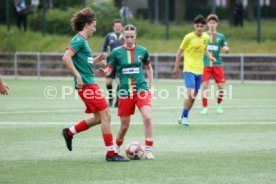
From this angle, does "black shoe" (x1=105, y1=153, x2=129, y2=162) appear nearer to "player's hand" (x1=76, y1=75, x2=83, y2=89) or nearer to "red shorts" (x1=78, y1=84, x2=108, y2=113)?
"red shorts" (x1=78, y1=84, x2=108, y2=113)

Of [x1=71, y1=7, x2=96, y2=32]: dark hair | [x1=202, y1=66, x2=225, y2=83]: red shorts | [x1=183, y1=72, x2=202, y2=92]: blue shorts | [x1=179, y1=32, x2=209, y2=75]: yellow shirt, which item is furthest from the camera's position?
[x1=202, y1=66, x2=225, y2=83]: red shorts

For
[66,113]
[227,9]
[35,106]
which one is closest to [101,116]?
[66,113]

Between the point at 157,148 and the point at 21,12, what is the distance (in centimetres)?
2595

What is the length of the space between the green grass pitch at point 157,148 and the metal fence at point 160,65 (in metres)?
10.8

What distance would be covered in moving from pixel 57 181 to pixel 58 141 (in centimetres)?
392

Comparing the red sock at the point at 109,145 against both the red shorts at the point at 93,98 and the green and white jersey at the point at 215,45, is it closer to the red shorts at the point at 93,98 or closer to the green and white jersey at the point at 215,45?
the red shorts at the point at 93,98

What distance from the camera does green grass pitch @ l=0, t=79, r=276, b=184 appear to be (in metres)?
9.44

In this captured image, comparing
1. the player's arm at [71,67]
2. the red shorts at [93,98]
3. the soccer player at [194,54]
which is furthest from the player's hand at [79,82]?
the soccer player at [194,54]

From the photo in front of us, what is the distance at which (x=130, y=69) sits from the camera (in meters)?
11.6

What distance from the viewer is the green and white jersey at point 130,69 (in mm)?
11492

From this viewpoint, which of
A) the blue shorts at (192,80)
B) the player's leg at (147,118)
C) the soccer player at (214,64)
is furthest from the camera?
the soccer player at (214,64)

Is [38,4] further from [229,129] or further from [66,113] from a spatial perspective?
[229,129]

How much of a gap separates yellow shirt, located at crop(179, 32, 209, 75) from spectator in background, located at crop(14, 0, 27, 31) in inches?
858

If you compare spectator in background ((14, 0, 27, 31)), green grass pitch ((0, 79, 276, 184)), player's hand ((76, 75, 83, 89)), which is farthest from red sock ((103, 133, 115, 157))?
spectator in background ((14, 0, 27, 31))
